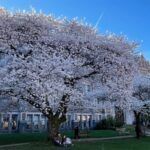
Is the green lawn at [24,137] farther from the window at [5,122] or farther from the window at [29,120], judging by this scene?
the window at [29,120]

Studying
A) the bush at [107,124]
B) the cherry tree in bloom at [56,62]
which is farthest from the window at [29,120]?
the cherry tree in bloom at [56,62]

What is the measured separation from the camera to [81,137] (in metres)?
38.2

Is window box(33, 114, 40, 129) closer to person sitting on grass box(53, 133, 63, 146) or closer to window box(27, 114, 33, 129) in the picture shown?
window box(27, 114, 33, 129)

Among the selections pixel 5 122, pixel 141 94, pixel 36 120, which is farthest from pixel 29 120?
pixel 141 94

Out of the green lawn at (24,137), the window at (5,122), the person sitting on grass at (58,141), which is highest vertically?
the window at (5,122)

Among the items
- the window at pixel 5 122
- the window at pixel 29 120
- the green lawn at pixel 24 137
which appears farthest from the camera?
the window at pixel 29 120

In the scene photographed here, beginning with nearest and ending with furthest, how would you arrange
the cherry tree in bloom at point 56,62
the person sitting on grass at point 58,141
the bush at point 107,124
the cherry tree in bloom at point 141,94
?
1. the cherry tree in bloom at point 56,62
2. the person sitting on grass at point 58,141
3. the cherry tree in bloom at point 141,94
4. the bush at point 107,124

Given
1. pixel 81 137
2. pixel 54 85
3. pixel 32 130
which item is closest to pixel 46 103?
pixel 54 85

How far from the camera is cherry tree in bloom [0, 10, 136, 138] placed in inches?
995

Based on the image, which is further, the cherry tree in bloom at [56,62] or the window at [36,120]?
the window at [36,120]

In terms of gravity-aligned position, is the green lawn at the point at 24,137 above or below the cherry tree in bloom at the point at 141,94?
below

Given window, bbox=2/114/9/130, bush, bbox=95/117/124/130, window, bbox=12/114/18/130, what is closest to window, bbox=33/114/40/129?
window, bbox=12/114/18/130

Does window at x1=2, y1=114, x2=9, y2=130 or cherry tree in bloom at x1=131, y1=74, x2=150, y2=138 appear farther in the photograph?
window at x1=2, y1=114, x2=9, y2=130

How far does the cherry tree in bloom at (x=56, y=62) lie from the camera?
25.3 m
